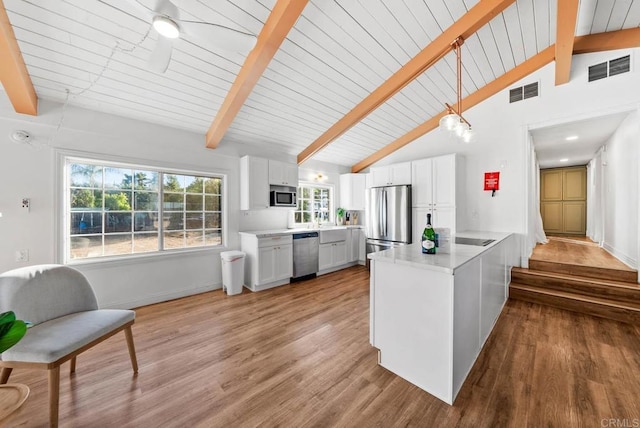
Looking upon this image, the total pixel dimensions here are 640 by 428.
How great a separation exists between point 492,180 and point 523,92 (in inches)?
55.1

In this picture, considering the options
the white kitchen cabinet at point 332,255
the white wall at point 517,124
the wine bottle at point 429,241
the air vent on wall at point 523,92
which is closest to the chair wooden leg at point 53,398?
the wine bottle at point 429,241

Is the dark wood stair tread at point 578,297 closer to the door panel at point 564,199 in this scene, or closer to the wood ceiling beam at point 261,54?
the wood ceiling beam at point 261,54

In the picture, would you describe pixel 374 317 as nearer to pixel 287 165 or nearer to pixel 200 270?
pixel 200 270

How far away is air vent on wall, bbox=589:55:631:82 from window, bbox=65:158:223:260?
5602 mm

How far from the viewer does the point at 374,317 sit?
2.06 meters

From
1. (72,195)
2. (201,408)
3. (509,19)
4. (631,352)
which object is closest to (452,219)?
(631,352)

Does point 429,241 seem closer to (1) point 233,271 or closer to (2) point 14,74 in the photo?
(1) point 233,271

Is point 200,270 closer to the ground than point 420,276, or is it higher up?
closer to the ground

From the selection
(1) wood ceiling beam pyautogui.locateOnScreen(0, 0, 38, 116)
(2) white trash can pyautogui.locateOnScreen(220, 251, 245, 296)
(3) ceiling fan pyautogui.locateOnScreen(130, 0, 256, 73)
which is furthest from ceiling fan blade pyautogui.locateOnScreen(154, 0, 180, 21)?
(2) white trash can pyautogui.locateOnScreen(220, 251, 245, 296)

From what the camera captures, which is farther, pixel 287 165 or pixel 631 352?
pixel 287 165

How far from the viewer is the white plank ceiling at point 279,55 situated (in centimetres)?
203

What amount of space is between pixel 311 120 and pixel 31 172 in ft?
11.1

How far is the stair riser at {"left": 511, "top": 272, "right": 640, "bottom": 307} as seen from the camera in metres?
2.84

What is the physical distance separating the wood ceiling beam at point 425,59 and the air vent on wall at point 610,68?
7.08ft
